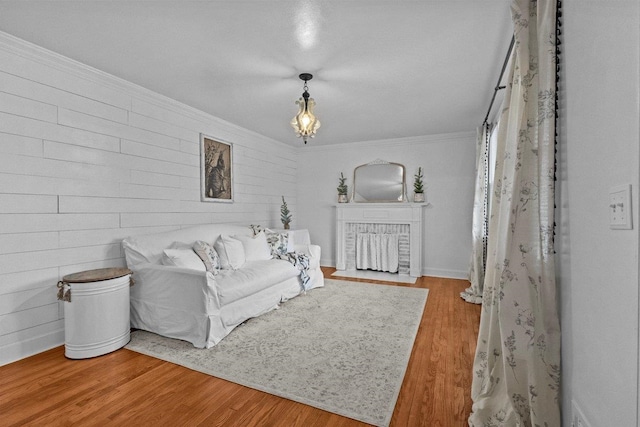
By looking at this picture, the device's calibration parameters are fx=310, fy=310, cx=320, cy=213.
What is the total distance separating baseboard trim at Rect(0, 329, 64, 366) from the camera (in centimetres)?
238

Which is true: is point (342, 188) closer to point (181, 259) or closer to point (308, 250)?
point (308, 250)

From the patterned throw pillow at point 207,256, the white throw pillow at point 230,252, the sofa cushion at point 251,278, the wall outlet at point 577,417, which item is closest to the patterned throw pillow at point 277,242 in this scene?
the sofa cushion at point 251,278

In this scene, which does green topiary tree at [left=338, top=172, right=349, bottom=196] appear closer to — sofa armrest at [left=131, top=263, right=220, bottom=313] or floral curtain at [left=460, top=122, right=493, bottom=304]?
floral curtain at [left=460, top=122, right=493, bottom=304]

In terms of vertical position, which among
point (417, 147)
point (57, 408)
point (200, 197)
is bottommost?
point (57, 408)

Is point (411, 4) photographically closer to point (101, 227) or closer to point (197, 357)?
point (197, 357)

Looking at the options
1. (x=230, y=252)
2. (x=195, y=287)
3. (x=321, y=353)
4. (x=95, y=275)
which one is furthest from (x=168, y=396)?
(x=230, y=252)

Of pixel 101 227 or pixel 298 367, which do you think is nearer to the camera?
pixel 298 367

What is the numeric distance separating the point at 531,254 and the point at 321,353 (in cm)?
172

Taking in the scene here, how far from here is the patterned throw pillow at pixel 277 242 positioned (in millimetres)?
4352

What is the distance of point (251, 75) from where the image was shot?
3012 millimetres

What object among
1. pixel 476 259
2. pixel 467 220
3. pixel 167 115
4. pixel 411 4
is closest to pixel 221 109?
pixel 167 115

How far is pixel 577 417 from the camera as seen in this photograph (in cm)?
125

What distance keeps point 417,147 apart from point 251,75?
137 inches

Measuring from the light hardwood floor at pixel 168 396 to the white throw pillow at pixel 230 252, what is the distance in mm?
1331
